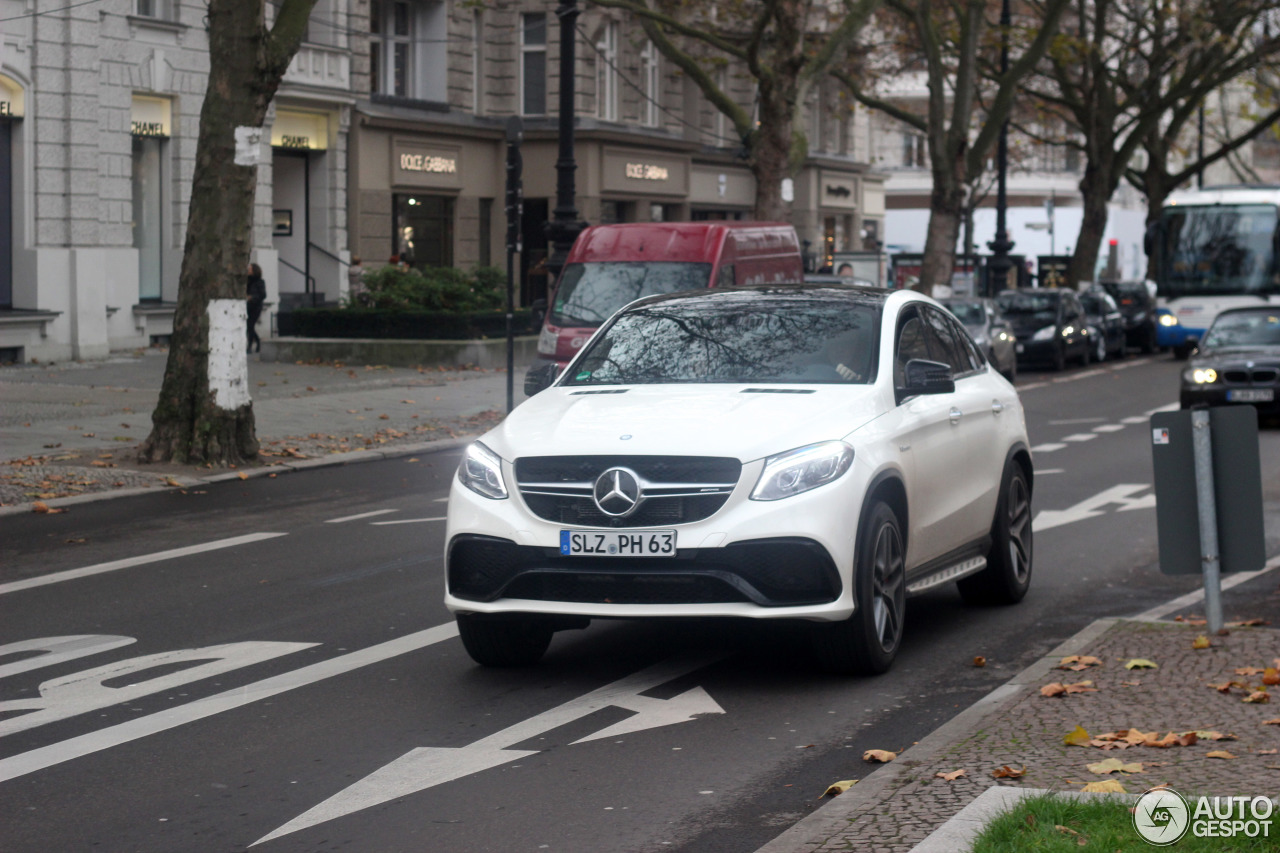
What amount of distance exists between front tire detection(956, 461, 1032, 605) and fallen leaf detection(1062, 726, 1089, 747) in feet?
10.6

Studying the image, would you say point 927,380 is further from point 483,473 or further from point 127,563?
point 127,563

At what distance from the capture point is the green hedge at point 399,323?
96.1 ft

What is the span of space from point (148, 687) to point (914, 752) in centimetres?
324

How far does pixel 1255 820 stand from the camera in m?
4.69

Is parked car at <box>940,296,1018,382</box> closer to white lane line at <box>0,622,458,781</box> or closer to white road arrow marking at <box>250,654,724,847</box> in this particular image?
white lane line at <box>0,622,458,781</box>

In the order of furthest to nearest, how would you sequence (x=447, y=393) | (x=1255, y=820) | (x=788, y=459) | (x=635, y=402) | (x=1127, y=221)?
(x=1127, y=221) → (x=447, y=393) → (x=635, y=402) → (x=788, y=459) → (x=1255, y=820)

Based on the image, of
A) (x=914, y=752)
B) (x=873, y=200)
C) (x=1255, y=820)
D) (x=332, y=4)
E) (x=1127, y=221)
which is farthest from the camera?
(x=1127, y=221)

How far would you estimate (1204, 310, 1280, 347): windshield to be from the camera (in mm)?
21484

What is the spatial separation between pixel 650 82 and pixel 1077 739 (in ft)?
138

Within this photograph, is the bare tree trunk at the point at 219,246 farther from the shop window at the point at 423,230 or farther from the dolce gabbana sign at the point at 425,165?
the shop window at the point at 423,230

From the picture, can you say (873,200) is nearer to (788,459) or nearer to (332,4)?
(332,4)

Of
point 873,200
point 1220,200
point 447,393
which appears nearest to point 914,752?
point 447,393

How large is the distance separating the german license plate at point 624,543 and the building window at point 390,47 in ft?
108

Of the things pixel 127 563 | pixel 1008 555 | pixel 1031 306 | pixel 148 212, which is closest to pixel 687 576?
pixel 1008 555
